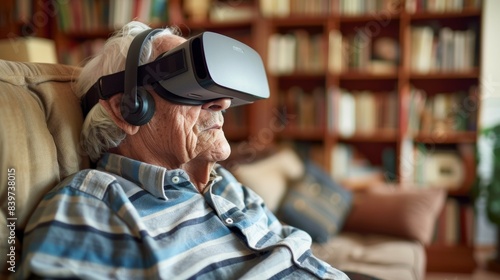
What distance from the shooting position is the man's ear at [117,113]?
1024 millimetres

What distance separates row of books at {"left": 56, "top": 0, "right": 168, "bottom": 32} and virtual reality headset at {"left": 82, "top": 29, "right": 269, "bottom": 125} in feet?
7.27

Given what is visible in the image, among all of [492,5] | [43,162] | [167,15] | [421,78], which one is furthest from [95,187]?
[492,5]

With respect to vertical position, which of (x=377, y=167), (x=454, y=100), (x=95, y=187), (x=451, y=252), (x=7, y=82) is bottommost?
(x=451, y=252)

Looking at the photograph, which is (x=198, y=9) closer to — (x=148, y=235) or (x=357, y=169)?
(x=357, y=169)

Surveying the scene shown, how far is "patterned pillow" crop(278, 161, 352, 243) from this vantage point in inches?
84.8

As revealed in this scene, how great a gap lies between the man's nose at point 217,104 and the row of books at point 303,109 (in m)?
2.10

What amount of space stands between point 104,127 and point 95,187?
6.8 inches

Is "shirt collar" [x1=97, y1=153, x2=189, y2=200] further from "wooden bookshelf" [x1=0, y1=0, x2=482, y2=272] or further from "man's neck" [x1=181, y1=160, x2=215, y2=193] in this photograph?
"wooden bookshelf" [x1=0, y1=0, x2=482, y2=272]

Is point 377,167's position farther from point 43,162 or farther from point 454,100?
point 43,162

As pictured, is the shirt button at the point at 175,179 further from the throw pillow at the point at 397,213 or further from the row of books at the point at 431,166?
the row of books at the point at 431,166

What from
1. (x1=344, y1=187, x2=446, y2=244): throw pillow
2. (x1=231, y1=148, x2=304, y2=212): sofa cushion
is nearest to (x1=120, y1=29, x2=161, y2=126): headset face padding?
(x1=231, y1=148, x2=304, y2=212): sofa cushion

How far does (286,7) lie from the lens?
10.1ft

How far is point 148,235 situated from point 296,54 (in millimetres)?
2433

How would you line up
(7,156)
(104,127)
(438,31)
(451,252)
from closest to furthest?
(7,156)
(104,127)
(451,252)
(438,31)
